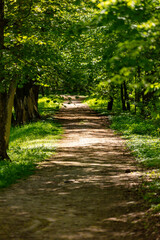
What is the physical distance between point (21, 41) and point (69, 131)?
39.9 ft

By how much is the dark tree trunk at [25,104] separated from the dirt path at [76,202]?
1192 cm

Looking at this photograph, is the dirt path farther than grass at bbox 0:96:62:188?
No

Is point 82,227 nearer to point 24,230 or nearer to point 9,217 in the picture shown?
point 24,230

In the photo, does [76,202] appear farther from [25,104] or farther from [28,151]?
[25,104]

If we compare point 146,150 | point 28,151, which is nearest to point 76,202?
point 146,150

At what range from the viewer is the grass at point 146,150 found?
8497mm

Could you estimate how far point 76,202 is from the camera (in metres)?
8.12

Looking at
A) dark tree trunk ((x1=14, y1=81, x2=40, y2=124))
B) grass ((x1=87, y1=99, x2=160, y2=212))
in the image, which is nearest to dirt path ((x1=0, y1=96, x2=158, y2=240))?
grass ((x1=87, y1=99, x2=160, y2=212))

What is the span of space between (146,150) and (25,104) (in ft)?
46.4

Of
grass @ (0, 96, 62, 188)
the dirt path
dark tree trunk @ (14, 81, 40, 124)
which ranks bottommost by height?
the dirt path

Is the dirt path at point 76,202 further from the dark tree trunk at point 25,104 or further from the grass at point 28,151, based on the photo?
the dark tree trunk at point 25,104

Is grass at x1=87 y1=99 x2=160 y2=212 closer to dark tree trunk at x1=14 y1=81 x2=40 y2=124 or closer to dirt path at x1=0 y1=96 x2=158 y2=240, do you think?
dirt path at x1=0 y1=96 x2=158 y2=240

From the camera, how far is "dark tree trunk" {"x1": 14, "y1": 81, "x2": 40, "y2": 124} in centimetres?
2570

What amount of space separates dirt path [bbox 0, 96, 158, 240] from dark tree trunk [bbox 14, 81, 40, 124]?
11.9 metres
